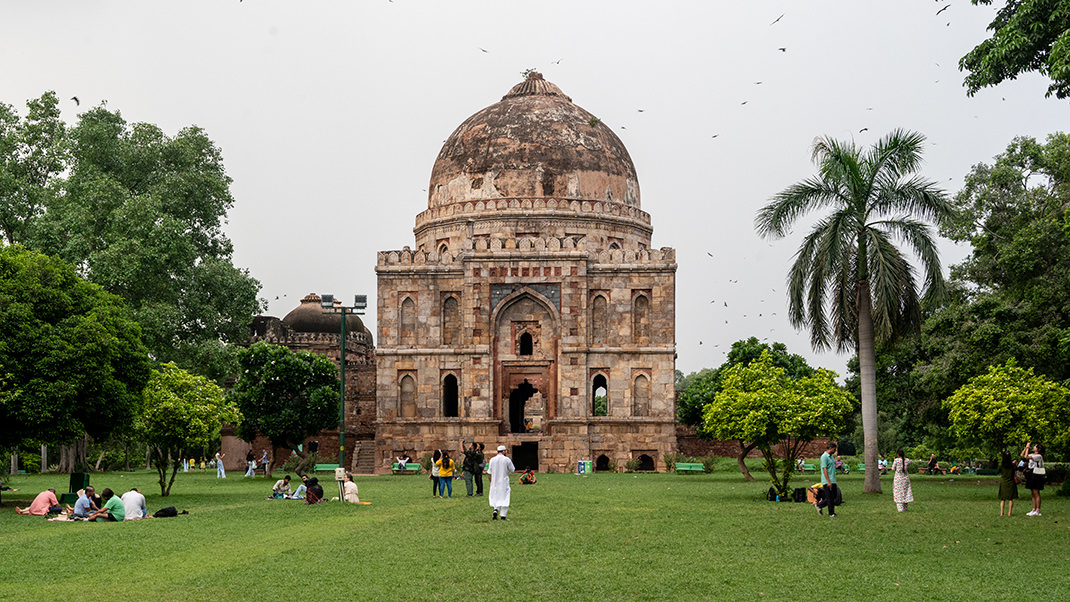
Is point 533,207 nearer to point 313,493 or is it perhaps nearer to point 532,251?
point 532,251

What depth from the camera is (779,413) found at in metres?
23.9

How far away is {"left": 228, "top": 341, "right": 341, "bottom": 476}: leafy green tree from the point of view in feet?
133

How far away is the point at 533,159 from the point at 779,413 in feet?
78.5

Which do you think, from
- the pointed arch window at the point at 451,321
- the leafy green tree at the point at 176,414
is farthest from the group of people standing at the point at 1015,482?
the pointed arch window at the point at 451,321

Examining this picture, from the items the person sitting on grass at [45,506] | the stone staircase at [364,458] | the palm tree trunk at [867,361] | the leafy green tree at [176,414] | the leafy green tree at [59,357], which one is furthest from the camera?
the stone staircase at [364,458]

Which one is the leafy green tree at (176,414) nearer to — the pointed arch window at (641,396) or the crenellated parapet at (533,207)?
the pointed arch window at (641,396)

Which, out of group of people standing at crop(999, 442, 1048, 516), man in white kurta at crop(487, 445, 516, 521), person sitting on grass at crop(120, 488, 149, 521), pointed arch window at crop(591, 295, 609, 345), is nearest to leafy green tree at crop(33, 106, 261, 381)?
pointed arch window at crop(591, 295, 609, 345)

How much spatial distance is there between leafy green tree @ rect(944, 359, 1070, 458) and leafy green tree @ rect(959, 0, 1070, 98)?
716 cm

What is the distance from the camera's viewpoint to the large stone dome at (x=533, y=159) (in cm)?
4591

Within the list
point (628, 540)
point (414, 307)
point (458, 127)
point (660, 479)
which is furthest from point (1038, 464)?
point (458, 127)

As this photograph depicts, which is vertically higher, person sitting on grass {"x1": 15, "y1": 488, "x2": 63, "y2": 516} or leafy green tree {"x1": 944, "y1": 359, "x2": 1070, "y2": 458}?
leafy green tree {"x1": 944, "y1": 359, "x2": 1070, "y2": 458}

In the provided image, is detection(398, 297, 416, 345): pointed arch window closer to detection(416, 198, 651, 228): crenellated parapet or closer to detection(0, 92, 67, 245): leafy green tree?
detection(416, 198, 651, 228): crenellated parapet

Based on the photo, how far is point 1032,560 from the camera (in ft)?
42.8

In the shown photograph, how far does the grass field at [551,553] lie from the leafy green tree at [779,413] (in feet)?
7.15
